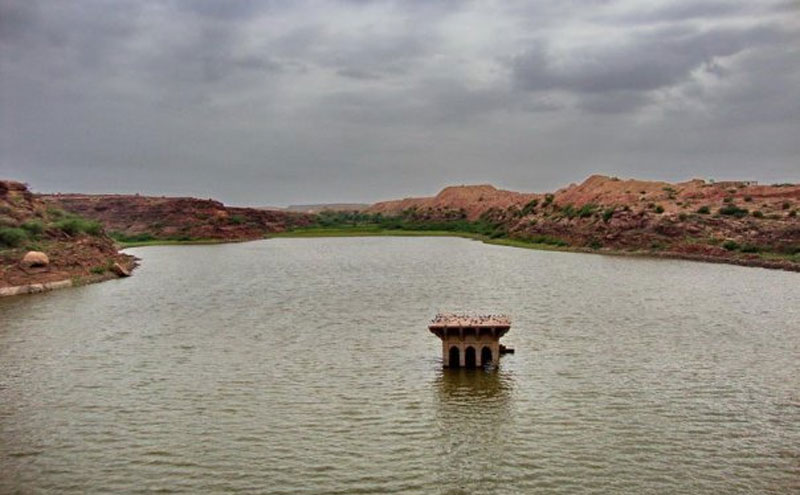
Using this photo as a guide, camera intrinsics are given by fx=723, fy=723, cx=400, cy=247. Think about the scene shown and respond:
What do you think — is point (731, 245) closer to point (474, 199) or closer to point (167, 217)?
point (167, 217)

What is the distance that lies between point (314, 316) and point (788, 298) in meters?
22.9

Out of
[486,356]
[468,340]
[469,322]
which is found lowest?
[486,356]

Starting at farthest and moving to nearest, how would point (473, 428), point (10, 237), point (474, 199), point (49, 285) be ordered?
point (474, 199) < point (10, 237) < point (49, 285) < point (473, 428)

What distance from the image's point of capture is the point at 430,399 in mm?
18188

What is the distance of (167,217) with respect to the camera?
388 ft

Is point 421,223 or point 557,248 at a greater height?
point 421,223

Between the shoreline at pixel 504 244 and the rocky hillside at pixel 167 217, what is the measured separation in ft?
11.5

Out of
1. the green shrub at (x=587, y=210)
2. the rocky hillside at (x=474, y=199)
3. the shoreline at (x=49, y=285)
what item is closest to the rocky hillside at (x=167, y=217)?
the rocky hillside at (x=474, y=199)

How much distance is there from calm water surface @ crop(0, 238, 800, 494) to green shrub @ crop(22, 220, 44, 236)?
14.6m

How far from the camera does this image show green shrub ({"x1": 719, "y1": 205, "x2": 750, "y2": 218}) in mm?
63281

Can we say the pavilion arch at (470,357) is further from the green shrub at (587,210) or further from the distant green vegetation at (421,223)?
the distant green vegetation at (421,223)

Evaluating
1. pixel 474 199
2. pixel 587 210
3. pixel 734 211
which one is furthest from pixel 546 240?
pixel 474 199

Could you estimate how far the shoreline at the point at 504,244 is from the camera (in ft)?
169

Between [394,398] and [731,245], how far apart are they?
47.0m
